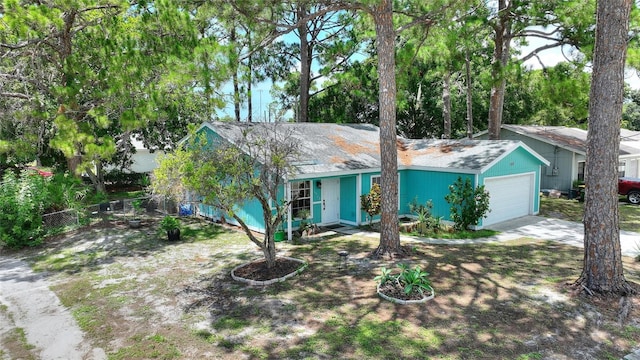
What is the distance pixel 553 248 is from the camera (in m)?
12.0

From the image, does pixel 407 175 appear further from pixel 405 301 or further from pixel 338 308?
pixel 338 308

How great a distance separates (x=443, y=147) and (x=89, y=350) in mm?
14439

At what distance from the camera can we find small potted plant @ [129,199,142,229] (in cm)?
1535

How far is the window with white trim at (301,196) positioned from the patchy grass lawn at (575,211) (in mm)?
9966

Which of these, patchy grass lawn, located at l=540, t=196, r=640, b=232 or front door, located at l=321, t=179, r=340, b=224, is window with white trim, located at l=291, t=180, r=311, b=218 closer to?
front door, located at l=321, t=179, r=340, b=224

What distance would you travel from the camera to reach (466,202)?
14.2 m

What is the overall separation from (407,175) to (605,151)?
860 cm

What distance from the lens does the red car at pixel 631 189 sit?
19.6m

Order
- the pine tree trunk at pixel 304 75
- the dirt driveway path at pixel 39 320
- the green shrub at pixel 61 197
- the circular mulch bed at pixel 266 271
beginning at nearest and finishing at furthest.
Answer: the dirt driveway path at pixel 39 320, the circular mulch bed at pixel 266 271, the green shrub at pixel 61 197, the pine tree trunk at pixel 304 75

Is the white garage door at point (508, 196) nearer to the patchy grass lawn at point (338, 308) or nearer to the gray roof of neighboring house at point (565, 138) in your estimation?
the patchy grass lawn at point (338, 308)

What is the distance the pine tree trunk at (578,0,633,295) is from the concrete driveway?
14.1 ft

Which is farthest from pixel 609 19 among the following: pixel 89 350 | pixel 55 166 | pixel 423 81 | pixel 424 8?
pixel 55 166

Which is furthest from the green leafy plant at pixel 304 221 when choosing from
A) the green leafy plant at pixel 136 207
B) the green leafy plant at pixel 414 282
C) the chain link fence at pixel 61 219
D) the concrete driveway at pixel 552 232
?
the chain link fence at pixel 61 219

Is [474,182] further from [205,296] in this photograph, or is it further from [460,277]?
[205,296]
